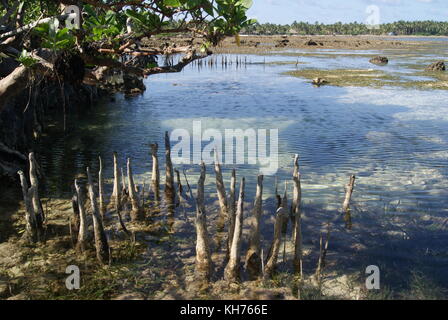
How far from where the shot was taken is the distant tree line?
514 ft

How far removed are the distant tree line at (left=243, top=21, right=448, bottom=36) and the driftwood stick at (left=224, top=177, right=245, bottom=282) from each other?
5880 inches

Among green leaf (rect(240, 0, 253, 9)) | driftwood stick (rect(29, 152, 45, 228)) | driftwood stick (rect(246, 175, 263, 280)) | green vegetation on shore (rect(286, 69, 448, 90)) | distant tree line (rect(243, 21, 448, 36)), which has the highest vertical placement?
distant tree line (rect(243, 21, 448, 36))

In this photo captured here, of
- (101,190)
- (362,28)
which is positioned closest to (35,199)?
(101,190)

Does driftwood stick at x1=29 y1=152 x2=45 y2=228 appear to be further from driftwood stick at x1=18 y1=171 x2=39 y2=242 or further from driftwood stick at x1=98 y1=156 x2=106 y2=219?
driftwood stick at x1=98 y1=156 x2=106 y2=219

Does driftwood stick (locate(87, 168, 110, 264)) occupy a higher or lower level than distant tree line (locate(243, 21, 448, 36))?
lower

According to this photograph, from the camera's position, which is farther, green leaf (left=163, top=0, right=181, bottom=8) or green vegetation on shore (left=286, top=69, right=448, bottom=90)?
green vegetation on shore (left=286, top=69, right=448, bottom=90)

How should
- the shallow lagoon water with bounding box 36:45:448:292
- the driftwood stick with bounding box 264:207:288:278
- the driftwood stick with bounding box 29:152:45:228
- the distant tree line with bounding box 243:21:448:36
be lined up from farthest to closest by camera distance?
1. the distant tree line with bounding box 243:21:448:36
2. the shallow lagoon water with bounding box 36:45:448:292
3. the driftwood stick with bounding box 29:152:45:228
4. the driftwood stick with bounding box 264:207:288:278

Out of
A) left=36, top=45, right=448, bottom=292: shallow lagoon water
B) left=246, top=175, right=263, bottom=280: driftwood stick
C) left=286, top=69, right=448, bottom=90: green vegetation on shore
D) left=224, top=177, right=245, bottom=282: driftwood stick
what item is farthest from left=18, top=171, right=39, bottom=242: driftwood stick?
left=286, top=69, right=448, bottom=90: green vegetation on shore

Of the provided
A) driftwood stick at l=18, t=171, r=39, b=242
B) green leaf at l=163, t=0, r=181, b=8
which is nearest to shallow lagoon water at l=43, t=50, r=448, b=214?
driftwood stick at l=18, t=171, r=39, b=242

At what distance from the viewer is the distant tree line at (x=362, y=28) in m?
157

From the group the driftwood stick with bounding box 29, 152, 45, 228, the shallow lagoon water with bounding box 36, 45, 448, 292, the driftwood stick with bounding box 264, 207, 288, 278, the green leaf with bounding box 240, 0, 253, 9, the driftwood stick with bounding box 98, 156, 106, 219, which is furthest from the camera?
the shallow lagoon water with bounding box 36, 45, 448, 292

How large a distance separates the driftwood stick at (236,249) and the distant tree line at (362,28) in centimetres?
14935

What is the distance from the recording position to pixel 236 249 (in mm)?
7578
